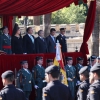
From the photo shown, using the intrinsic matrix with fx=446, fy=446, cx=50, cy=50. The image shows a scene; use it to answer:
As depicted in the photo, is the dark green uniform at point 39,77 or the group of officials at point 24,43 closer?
the dark green uniform at point 39,77

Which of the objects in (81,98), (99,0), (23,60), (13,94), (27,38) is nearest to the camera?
(13,94)

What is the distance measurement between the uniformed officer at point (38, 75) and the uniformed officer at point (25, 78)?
0.86 feet

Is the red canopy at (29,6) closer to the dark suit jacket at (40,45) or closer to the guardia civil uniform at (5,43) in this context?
the guardia civil uniform at (5,43)

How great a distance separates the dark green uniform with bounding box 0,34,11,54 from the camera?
12922 millimetres

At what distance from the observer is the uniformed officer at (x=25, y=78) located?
1212 centimetres

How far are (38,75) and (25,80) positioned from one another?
54cm

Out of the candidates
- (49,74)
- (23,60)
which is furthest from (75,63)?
(49,74)

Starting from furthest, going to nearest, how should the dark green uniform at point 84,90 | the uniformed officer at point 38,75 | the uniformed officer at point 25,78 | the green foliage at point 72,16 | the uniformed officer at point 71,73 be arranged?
the green foliage at point 72,16 < the uniformed officer at point 71,73 < the uniformed officer at point 38,75 < the uniformed officer at point 25,78 < the dark green uniform at point 84,90

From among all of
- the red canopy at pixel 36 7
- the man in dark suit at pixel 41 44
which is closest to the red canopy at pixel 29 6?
the red canopy at pixel 36 7

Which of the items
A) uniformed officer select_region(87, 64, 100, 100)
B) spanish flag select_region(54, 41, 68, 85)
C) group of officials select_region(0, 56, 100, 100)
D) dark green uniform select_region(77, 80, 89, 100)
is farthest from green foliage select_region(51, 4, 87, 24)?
uniformed officer select_region(87, 64, 100, 100)

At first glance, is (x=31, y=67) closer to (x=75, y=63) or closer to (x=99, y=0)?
(x=75, y=63)

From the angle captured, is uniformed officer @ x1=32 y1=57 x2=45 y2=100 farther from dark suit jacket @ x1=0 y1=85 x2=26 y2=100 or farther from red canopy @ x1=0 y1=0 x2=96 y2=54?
dark suit jacket @ x1=0 y1=85 x2=26 y2=100

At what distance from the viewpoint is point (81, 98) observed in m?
8.37

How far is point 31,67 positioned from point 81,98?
14.8 feet
